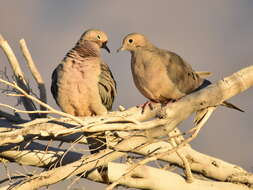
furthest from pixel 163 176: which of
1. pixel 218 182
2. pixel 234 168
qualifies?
pixel 234 168

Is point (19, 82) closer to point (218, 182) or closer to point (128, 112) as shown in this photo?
point (128, 112)

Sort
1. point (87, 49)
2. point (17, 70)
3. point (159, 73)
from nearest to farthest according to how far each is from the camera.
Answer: point (159, 73) < point (87, 49) < point (17, 70)

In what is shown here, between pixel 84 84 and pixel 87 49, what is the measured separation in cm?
75

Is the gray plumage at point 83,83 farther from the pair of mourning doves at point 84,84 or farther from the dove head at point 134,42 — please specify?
the dove head at point 134,42

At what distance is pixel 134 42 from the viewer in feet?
29.6

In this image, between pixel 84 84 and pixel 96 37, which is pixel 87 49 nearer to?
pixel 96 37

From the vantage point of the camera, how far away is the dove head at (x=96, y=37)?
916 centimetres

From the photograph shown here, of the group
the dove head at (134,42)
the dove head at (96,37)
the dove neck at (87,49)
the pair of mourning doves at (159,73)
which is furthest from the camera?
the dove head at (96,37)

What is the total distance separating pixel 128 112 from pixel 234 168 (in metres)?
3.23

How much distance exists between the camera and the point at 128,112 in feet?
25.1

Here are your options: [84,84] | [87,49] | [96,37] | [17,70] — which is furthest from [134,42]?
[17,70]

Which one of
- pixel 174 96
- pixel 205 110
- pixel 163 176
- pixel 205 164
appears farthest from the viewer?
pixel 205 164

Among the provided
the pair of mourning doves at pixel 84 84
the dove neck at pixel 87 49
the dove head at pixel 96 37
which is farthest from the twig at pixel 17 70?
the dove head at pixel 96 37

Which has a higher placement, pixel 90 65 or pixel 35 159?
pixel 90 65
